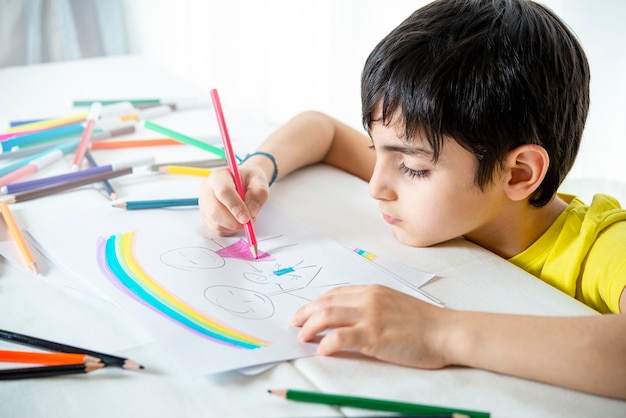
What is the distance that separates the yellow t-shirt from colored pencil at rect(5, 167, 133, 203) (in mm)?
553

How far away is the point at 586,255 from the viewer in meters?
0.70

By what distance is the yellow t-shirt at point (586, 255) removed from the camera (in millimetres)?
654

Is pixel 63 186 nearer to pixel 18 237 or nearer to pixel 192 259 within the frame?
pixel 18 237

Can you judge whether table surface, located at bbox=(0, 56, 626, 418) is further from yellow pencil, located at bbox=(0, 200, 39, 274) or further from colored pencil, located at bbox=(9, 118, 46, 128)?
colored pencil, located at bbox=(9, 118, 46, 128)

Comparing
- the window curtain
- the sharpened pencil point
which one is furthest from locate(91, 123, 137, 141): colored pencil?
the window curtain

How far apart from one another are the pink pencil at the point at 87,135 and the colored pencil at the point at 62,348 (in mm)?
422

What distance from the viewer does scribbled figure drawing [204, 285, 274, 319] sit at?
592mm

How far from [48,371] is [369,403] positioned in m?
0.25

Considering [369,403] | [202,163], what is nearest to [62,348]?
[369,403]

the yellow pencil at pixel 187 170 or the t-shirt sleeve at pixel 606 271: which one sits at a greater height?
the yellow pencil at pixel 187 170

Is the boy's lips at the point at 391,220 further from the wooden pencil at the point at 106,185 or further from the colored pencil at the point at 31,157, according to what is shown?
the colored pencil at the point at 31,157

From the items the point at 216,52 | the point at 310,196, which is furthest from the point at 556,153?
the point at 216,52

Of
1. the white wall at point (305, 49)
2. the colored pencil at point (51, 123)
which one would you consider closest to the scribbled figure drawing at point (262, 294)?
the colored pencil at point (51, 123)

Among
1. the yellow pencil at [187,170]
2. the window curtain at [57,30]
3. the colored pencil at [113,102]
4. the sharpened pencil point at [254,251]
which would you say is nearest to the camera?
the sharpened pencil point at [254,251]
